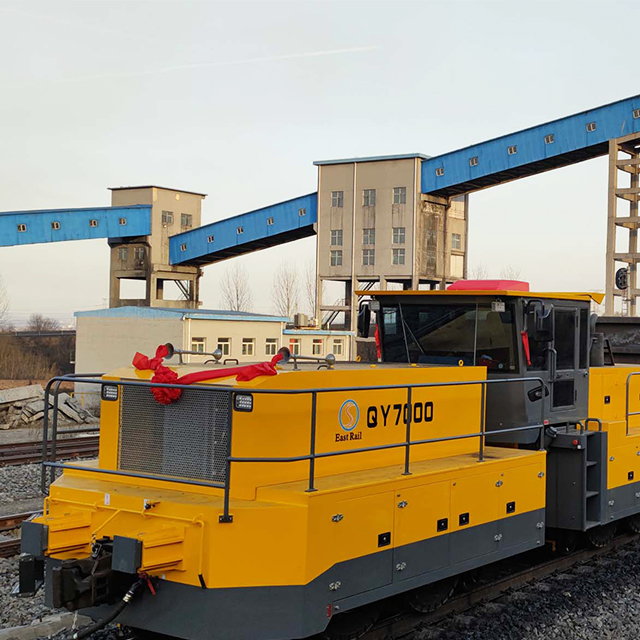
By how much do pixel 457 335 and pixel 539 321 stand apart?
32.7 inches

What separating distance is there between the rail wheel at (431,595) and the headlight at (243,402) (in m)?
2.46

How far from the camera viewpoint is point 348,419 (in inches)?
244

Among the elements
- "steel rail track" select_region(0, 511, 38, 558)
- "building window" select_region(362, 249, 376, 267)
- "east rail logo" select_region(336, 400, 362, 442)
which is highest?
"building window" select_region(362, 249, 376, 267)

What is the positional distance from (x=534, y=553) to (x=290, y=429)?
15.5 feet

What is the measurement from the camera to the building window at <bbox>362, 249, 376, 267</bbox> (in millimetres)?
37875

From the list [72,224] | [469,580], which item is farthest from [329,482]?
[72,224]

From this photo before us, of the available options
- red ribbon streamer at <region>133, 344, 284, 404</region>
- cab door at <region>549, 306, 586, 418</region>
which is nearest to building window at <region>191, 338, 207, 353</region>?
cab door at <region>549, 306, 586, 418</region>

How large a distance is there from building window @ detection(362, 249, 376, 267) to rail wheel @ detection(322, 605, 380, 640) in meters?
32.3

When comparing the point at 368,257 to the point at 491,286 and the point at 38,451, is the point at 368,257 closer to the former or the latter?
the point at 38,451

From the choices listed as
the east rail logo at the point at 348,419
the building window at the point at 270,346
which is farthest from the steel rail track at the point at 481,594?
the building window at the point at 270,346

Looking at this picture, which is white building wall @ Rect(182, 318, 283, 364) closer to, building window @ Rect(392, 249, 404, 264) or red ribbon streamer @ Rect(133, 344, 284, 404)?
building window @ Rect(392, 249, 404, 264)

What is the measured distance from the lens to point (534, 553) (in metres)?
9.04

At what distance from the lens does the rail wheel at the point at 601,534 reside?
29.6ft

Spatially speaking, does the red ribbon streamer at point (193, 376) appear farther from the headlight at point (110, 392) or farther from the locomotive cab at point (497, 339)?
the locomotive cab at point (497, 339)
